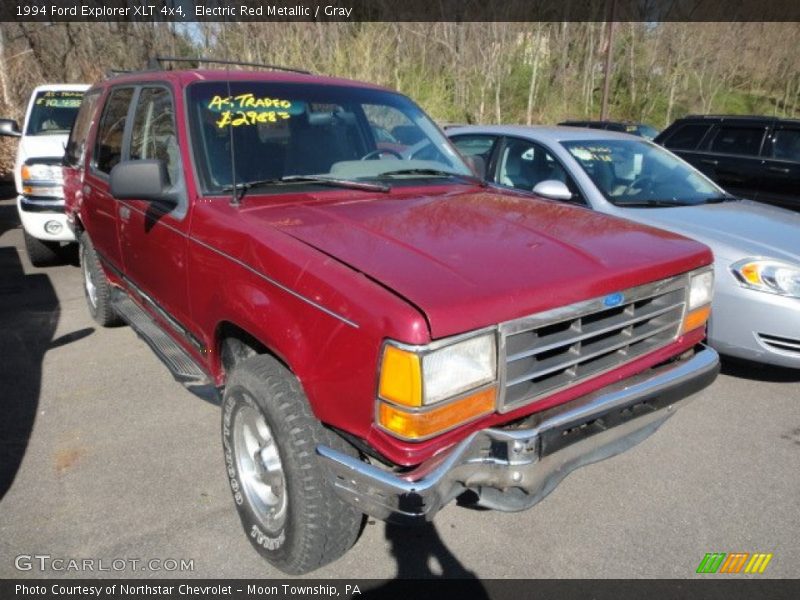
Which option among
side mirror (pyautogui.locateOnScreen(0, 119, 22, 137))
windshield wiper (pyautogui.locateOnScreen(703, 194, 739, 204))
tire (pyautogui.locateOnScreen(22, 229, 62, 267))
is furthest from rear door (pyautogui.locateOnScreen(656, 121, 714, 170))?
side mirror (pyautogui.locateOnScreen(0, 119, 22, 137))

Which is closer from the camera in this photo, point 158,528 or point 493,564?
point 493,564

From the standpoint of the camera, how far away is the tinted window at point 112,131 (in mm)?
3910

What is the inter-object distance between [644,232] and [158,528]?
8.51ft

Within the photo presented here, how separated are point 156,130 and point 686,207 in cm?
386

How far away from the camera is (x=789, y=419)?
3738 millimetres

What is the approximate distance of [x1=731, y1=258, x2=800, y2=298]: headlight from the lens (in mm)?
3781

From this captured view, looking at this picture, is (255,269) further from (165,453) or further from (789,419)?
(789,419)

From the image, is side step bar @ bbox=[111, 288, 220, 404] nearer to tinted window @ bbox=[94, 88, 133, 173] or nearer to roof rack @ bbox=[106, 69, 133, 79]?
tinted window @ bbox=[94, 88, 133, 173]

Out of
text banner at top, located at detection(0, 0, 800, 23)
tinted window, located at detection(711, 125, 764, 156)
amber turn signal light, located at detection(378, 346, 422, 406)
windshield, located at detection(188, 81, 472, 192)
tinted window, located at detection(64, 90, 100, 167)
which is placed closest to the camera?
amber turn signal light, located at detection(378, 346, 422, 406)

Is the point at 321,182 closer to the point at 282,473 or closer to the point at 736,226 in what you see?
the point at 282,473

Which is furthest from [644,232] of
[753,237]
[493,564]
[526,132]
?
[526,132]

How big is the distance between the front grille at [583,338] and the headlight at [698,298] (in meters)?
0.06

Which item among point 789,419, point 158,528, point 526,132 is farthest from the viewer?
point 526,132

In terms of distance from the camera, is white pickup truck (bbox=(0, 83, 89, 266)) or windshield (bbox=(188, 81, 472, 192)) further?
white pickup truck (bbox=(0, 83, 89, 266))
